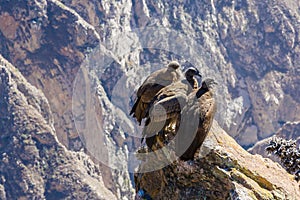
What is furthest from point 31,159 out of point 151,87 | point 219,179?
point 219,179

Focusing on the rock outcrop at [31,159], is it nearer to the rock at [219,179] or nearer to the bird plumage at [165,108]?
the bird plumage at [165,108]

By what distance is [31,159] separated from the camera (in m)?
176

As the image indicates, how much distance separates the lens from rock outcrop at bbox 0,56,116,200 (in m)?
174

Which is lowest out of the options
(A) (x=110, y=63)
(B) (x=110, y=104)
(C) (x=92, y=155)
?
(C) (x=92, y=155)

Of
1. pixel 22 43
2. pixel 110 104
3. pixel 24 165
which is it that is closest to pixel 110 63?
pixel 110 104

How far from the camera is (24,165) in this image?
176250 millimetres

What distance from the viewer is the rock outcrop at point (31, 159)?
570 ft

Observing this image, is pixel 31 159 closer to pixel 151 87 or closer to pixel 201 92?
pixel 151 87

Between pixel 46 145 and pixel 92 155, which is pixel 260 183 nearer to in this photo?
pixel 46 145

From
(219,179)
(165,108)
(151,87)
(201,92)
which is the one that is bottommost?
(219,179)

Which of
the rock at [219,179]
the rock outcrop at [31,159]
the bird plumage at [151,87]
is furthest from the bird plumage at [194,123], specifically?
the rock outcrop at [31,159]

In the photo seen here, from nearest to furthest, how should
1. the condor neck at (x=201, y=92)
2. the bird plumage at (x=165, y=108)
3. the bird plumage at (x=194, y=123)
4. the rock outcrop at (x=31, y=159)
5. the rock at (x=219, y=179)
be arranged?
the bird plumage at (x=194, y=123)
the rock at (x=219, y=179)
the bird plumage at (x=165, y=108)
the condor neck at (x=201, y=92)
the rock outcrop at (x=31, y=159)

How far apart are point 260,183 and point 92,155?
179871mm

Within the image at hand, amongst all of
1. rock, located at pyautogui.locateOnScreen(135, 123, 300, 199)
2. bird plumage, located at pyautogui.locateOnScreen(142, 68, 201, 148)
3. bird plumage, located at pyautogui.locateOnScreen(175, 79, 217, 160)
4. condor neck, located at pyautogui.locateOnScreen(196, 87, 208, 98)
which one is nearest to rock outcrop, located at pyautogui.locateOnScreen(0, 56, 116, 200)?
bird plumage, located at pyautogui.locateOnScreen(142, 68, 201, 148)
